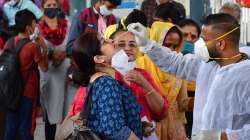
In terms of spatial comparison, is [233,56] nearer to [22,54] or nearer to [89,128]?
[89,128]

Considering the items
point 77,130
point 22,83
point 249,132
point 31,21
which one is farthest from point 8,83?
point 249,132

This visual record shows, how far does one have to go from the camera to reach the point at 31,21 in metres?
6.89

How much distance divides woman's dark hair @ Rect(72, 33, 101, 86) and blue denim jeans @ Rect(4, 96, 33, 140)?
295 centimetres

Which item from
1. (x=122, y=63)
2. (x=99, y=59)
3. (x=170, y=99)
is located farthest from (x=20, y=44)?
(x=99, y=59)

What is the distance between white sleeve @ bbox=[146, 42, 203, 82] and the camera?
4.59 metres

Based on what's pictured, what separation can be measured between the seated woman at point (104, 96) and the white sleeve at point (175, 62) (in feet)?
2.05

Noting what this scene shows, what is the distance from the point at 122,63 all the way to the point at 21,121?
2941mm

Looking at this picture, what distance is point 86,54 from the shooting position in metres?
3.91

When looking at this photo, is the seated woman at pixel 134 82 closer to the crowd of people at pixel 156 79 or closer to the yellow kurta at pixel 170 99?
the crowd of people at pixel 156 79

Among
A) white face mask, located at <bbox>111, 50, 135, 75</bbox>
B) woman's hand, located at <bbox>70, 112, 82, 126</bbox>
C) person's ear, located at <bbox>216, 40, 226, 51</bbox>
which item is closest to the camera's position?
woman's hand, located at <bbox>70, 112, 82, 126</bbox>

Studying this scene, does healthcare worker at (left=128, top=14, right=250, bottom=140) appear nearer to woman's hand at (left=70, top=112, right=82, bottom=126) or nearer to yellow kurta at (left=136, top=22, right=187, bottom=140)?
woman's hand at (left=70, top=112, right=82, bottom=126)

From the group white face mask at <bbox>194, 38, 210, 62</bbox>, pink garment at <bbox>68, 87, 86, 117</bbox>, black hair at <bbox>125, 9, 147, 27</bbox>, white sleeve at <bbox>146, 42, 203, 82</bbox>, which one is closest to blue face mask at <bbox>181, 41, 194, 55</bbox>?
black hair at <bbox>125, 9, 147, 27</bbox>

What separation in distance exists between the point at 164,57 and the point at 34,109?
2.62m

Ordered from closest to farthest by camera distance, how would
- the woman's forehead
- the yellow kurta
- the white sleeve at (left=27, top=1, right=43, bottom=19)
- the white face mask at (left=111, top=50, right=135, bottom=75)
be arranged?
the white face mask at (left=111, top=50, right=135, bottom=75) < the woman's forehead < the yellow kurta < the white sleeve at (left=27, top=1, right=43, bottom=19)
